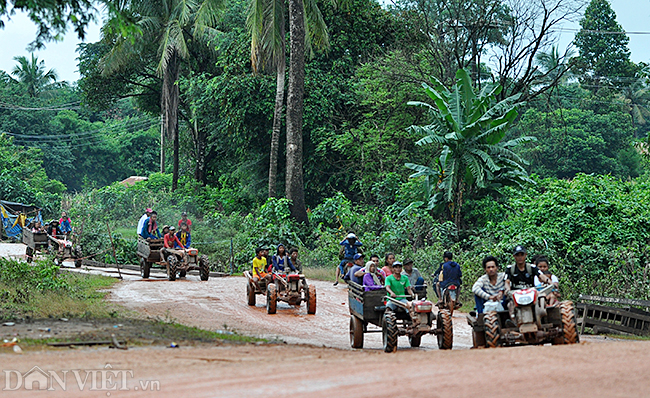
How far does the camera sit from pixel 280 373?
25.1 feet

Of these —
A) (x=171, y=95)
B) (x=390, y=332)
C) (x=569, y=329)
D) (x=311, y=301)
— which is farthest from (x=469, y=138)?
(x=171, y=95)

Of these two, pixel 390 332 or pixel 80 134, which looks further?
pixel 80 134

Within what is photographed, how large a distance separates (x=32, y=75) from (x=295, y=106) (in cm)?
5760

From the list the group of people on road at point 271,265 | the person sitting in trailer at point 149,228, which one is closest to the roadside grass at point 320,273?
the person sitting in trailer at point 149,228

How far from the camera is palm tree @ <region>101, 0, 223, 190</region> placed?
38969 mm

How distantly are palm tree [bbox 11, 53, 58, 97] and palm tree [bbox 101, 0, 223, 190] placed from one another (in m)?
38.5

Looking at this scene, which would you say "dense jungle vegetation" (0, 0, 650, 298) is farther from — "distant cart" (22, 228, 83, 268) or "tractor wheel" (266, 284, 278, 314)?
"tractor wheel" (266, 284, 278, 314)

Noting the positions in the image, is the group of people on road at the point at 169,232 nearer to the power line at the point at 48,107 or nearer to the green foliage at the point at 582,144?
the green foliage at the point at 582,144

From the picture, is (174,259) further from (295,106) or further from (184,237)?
(295,106)

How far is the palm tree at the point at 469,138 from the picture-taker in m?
24.7

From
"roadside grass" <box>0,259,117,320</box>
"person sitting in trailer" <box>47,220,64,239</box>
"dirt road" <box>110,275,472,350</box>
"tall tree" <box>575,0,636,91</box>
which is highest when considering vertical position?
"tall tree" <box>575,0,636,91</box>

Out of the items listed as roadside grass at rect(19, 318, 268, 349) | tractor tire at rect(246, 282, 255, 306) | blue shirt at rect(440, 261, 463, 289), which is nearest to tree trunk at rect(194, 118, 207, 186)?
tractor tire at rect(246, 282, 255, 306)

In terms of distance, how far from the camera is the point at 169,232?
75.9ft

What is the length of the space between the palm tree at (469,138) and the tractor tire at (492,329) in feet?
47.3
